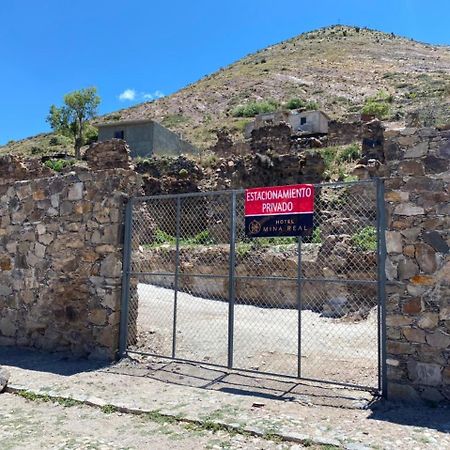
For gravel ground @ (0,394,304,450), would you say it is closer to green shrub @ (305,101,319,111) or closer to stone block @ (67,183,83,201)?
stone block @ (67,183,83,201)

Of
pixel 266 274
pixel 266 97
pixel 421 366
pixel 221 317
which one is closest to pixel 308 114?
pixel 266 97

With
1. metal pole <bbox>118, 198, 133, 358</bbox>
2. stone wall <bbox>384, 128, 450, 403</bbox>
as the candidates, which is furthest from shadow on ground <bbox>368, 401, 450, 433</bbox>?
metal pole <bbox>118, 198, 133, 358</bbox>

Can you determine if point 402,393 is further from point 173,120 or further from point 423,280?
point 173,120

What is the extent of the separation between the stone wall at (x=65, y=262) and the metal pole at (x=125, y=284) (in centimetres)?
8

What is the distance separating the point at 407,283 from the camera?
5.89 m

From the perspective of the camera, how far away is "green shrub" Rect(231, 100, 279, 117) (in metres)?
53.5

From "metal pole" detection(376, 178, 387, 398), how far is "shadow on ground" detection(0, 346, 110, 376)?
4225mm

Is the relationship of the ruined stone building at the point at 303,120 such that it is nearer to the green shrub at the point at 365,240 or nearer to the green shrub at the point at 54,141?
the green shrub at the point at 54,141

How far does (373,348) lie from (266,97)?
55486 mm

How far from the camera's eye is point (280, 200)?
23.6 feet

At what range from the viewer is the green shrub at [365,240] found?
13672 millimetres

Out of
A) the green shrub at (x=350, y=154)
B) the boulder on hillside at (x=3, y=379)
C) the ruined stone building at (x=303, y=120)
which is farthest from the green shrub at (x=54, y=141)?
the boulder on hillside at (x=3, y=379)

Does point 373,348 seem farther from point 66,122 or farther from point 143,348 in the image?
point 66,122

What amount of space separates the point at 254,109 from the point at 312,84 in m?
14.5
